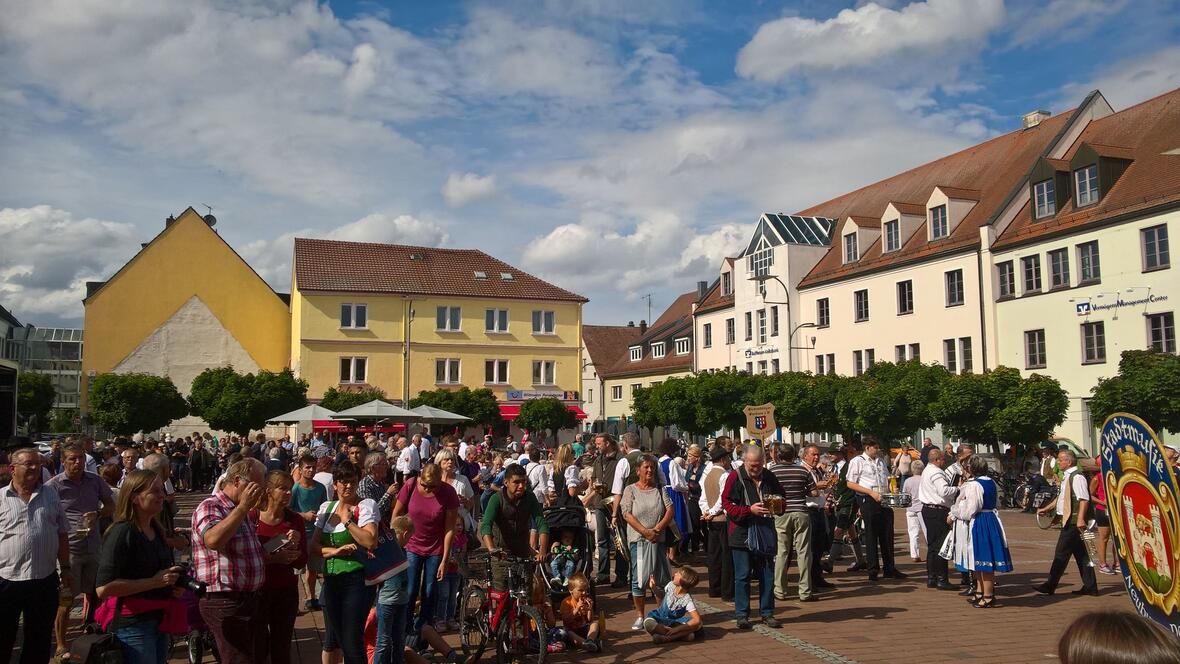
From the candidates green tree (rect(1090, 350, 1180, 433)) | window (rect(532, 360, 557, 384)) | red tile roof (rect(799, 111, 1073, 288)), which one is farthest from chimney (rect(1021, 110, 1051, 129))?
window (rect(532, 360, 557, 384))

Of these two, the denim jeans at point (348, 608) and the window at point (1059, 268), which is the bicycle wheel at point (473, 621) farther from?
the window at point (1059, 268)

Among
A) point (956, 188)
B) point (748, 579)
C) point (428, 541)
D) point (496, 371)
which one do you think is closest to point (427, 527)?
point (428, 541)

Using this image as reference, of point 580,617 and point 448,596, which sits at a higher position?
point 448,596

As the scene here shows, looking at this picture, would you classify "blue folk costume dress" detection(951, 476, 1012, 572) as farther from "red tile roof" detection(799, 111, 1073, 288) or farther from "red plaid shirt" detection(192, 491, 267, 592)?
"red tile roof" detection(799, 111, 1073, 288)

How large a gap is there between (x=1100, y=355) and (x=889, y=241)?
40.1 ft

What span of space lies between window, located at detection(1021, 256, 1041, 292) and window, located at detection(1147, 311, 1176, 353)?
4629 mm

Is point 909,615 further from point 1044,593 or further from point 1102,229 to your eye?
point 1102,229

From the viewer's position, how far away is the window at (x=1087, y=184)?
31.8 metres

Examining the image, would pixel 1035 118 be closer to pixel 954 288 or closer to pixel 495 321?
pixel 954 288

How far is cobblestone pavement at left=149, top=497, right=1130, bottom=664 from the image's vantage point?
27.0 feet

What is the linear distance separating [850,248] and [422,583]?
38217mm

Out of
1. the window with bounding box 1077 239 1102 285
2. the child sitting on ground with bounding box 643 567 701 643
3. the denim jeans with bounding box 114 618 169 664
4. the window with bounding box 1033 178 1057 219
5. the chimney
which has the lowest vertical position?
the child sitting on ground with bounding box 643 567 701 643

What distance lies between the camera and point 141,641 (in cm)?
515

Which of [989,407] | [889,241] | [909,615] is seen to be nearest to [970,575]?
[909,615]
